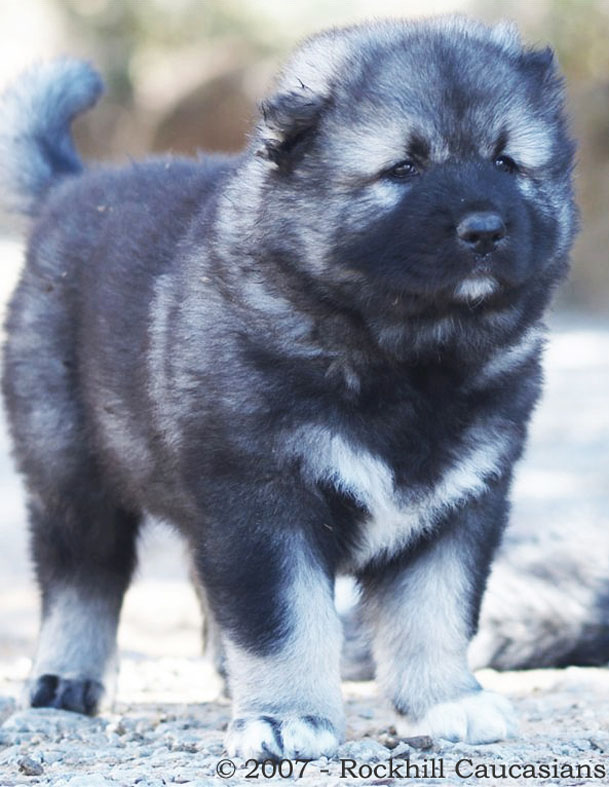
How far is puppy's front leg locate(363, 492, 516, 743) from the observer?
4.03 m

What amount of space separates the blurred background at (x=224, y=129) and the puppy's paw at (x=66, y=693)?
1.44 feet

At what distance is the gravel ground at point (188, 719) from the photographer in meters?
3.52

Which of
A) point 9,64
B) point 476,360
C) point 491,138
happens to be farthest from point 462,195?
point 9,64

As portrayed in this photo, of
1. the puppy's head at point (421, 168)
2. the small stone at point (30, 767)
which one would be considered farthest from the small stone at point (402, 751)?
the puppy's head at point (421, 168)

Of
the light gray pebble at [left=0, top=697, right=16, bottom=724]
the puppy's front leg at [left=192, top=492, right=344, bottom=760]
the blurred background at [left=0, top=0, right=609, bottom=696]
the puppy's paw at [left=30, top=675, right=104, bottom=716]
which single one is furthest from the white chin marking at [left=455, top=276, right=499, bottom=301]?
the light gray pebble at [left=0, top=697, right=16, bottom=724]

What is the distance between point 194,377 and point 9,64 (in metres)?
19.6

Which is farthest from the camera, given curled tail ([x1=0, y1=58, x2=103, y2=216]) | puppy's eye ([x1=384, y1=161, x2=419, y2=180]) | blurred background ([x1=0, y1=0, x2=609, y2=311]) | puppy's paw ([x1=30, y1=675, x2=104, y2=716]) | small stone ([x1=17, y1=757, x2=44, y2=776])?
blurred background ([x1=0, y1=0, x2=609, y2=311])

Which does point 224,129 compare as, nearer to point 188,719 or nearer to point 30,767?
point 188,719

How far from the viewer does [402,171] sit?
Answer: 3.63 meters

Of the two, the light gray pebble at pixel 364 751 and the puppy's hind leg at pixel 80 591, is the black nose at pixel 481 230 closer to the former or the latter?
the light gray pebble at pixel 364 751

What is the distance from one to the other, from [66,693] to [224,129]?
47.6 feet

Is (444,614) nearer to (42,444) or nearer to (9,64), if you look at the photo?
(42,444)

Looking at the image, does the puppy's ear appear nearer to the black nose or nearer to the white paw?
the black nose

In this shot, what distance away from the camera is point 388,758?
3.68 meters
